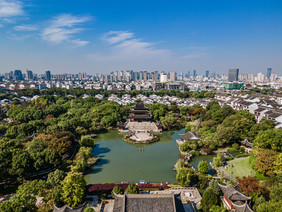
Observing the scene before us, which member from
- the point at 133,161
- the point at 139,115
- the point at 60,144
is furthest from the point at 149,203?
the point at 139,115

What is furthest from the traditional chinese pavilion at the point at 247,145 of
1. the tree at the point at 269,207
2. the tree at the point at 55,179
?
the tree at the point at 55,179

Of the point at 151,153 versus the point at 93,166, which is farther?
the point at 151,153

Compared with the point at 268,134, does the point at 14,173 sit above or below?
below

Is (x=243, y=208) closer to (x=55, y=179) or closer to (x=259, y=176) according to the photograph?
(x=259, y=176)

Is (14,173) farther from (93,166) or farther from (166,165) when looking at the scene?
(166,165)

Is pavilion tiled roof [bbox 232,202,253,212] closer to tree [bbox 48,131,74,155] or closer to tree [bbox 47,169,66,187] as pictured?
tree [bbox 47,169,66,187]

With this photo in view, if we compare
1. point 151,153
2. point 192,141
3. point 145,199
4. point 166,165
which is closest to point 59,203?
point 145,199
